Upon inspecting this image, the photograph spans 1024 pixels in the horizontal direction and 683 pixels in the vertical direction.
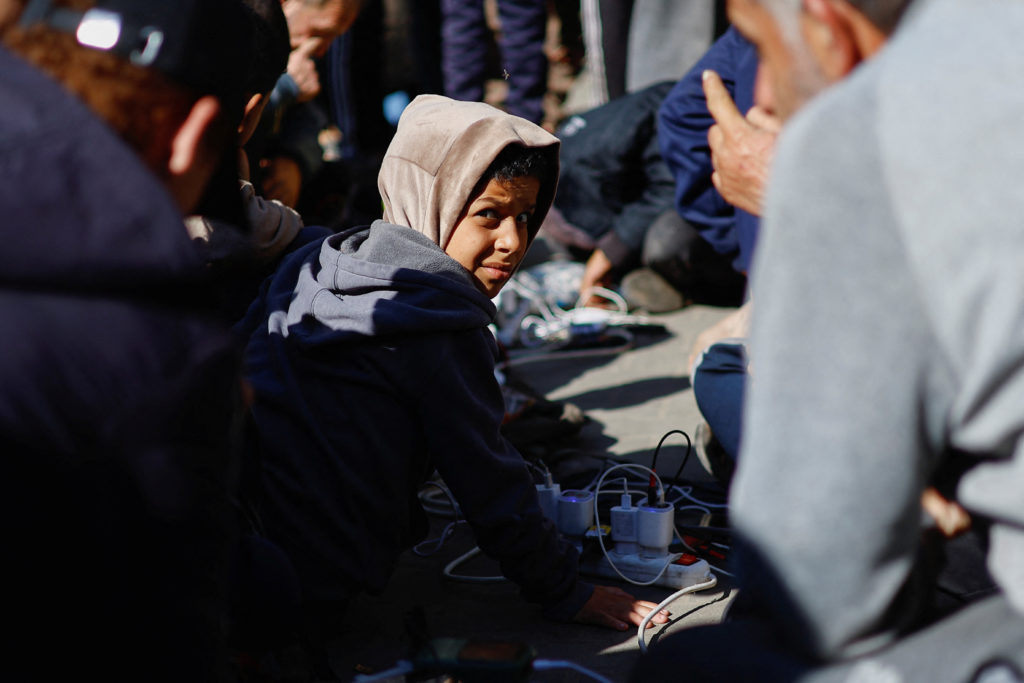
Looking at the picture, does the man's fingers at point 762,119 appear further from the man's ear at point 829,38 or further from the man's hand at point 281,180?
the man's hand at point 281,180

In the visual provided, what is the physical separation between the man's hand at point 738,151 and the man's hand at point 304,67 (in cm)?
214

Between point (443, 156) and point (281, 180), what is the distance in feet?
5.47

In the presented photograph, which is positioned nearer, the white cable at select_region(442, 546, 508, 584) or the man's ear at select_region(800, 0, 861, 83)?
the man's ear at select_region(800, 0, 861, 83)

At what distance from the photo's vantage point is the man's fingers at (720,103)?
2.16m

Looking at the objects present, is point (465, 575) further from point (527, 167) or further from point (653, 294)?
point (653, 294)

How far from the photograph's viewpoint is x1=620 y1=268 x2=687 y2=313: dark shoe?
443 cm

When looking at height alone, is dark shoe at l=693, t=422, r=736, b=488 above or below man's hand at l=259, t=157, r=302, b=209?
below

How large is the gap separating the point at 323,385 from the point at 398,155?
699 millimetres

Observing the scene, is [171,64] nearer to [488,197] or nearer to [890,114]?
[890,114]

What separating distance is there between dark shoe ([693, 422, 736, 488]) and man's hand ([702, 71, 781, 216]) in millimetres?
753

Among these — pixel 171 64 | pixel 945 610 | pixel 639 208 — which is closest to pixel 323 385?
pixel 171 64


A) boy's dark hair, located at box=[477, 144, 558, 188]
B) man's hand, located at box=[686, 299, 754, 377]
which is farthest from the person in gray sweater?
man's hand, located at box=[686, 299, 754, 377]

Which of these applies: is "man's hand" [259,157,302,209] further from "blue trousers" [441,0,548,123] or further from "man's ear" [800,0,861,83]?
"man's ear" [800,0,861,83]

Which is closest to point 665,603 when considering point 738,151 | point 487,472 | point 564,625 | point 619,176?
point 564,625
